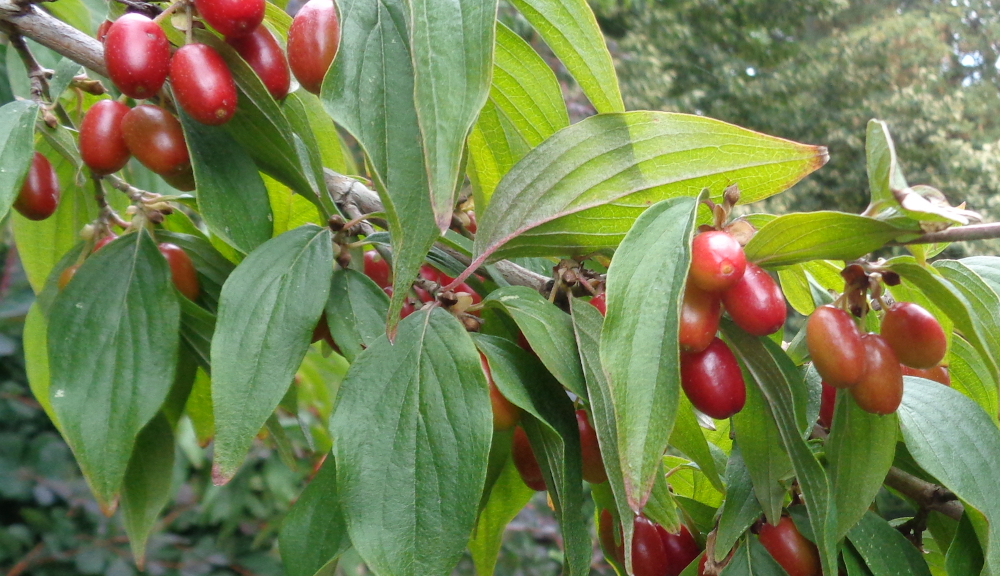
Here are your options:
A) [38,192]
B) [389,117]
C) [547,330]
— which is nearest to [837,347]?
[547,330]

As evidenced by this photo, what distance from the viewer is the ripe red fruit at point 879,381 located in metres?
0.39

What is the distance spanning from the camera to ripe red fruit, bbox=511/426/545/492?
0.47 metres

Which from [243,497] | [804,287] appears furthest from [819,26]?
[804,287]

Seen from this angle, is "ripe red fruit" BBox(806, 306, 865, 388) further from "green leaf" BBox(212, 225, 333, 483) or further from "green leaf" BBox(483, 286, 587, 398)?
"green leaf" BBox(212, 225, 333, 483)

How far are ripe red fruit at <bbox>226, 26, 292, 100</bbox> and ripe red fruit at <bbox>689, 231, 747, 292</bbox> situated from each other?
25 cm

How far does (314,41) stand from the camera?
42 cm

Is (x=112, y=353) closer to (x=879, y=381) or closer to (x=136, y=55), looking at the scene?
(x=136, y=55)

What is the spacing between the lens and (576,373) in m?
0.40

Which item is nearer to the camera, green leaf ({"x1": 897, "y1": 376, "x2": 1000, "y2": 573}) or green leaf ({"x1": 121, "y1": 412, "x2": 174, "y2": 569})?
green leaf ({"x1": 897, "y1": 376, "x2": 1000, "y2": 573})

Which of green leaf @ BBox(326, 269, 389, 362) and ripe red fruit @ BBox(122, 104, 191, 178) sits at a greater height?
ripe red fruit @ BBox(122, 104, 191, 178)

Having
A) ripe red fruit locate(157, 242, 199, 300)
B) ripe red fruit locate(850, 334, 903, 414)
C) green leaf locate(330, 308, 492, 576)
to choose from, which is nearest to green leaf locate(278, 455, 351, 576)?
green leaf locate(330, 308, 492, 576)

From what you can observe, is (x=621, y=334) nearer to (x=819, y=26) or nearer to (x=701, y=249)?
(x=701, y=249)

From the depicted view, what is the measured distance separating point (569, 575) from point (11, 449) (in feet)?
4.75

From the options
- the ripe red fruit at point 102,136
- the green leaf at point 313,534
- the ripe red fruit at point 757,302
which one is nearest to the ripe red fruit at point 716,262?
the ripe red fruit at point 757,302
